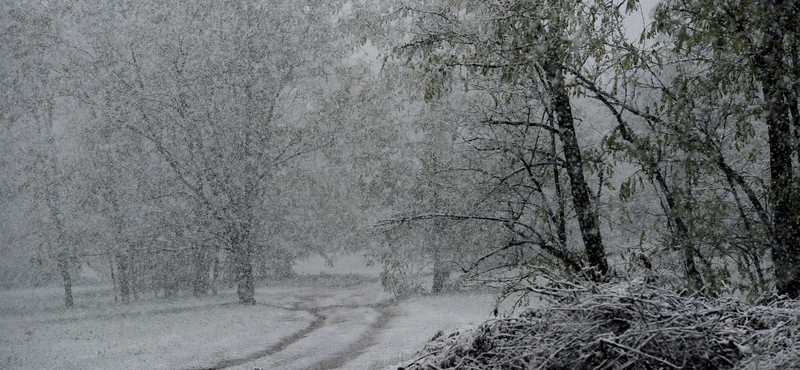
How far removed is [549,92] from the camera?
9.06m

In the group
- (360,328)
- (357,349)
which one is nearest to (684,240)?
(357,349)

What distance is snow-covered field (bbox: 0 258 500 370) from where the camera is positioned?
1444 cm

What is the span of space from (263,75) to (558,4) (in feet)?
65.4

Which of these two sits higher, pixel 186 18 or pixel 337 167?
pixel 186 18

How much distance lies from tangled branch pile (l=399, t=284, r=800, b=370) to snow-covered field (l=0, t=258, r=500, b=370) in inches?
338

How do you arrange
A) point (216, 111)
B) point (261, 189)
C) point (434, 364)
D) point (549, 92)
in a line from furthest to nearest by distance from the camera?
1. point (261, 189)
2. point (216, 111)
3. point (549, 92)
4. point (434, 364)

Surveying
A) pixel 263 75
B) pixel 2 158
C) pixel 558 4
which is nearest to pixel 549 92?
pixel 558 4

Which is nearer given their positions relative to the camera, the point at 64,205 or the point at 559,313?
the point at 559,313

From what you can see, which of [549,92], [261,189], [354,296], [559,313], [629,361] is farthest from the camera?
[354,296]

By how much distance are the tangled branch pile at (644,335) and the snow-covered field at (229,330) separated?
8.58 m

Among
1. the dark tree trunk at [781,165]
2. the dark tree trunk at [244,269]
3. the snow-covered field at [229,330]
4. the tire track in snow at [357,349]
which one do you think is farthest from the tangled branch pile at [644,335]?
the dark tree trunk at [244,269]

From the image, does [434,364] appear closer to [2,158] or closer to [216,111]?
[216,111]

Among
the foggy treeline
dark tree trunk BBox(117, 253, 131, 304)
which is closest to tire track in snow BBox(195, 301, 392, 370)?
the foggy treeline

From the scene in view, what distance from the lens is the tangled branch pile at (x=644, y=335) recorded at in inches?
116
